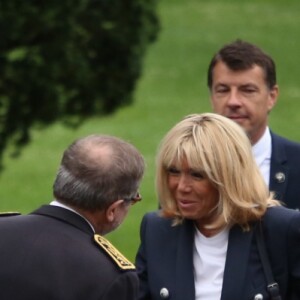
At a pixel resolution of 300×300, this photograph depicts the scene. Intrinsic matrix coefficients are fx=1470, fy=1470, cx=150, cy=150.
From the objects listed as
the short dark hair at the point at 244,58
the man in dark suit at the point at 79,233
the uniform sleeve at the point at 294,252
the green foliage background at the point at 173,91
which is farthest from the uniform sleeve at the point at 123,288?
the green foliage background at the point at 173,91

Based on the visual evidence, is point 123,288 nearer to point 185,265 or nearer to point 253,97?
point 185,265

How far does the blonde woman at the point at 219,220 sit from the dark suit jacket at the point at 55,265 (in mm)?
770

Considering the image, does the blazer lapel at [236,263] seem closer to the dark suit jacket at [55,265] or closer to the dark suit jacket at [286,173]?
the dark suit jacket at [55,265]

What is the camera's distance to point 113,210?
16.6ft

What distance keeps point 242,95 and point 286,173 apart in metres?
0.50

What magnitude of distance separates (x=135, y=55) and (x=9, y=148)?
5.11 feet

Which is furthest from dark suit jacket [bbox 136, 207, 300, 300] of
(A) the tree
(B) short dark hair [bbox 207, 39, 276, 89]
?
(A) the tree

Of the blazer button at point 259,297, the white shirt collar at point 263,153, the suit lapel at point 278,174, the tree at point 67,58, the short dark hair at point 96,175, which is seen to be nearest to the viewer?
the short dark hair at point 96,175

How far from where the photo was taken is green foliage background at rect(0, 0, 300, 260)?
20.6 meters

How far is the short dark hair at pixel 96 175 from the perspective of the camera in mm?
5000

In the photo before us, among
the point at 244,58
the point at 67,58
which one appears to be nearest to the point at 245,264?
the point at 244,58

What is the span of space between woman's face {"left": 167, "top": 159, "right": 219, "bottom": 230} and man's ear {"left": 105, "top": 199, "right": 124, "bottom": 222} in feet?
2.23

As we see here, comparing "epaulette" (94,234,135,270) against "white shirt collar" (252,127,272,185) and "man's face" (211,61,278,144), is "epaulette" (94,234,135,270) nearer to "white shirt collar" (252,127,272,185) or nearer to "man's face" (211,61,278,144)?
"white shirt collar" (252,127,272,185)

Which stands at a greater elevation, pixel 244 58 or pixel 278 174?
pixel 244 58
